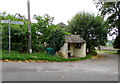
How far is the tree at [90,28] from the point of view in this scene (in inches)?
597

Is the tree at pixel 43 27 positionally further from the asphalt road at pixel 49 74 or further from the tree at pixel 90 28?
the asphalt road at pixel 49 74

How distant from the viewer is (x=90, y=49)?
56.7ft

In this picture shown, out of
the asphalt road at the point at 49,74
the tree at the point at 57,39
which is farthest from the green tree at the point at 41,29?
the asphalt road at the point at 49,74

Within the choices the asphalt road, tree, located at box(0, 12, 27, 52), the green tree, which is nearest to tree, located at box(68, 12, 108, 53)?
the green tree

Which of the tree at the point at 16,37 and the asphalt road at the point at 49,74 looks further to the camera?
the tree at the point at 16,37

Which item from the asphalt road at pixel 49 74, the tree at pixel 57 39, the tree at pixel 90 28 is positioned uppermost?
the tree at pixel 90 28

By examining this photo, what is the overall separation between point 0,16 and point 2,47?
340 cm

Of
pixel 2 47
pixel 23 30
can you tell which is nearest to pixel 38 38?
pixel 23 30

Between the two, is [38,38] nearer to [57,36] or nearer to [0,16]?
[57,36]

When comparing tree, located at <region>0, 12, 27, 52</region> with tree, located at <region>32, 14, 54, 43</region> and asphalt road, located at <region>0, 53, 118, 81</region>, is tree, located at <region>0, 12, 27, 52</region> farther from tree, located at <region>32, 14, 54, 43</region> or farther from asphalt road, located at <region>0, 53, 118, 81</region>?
asphalt road, located at <region>0, 53, 118, 81</region>

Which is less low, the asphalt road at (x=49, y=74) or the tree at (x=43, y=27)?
the tree at (x=43, y=27)

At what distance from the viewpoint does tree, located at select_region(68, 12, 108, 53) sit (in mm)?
15156

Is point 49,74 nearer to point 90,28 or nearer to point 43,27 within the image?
point 43,27

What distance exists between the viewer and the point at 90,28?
15289 mm
